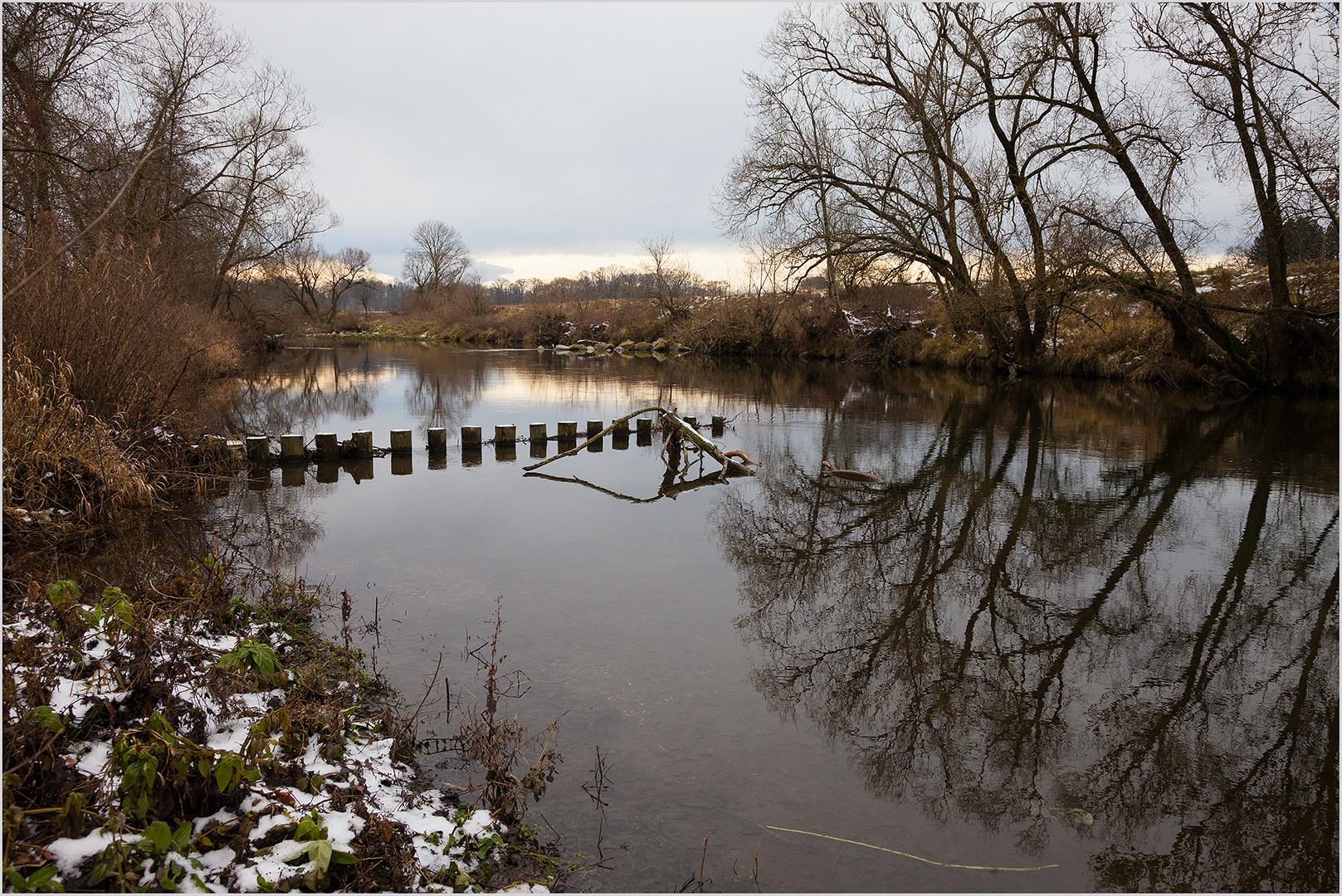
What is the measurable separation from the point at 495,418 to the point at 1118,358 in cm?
1961

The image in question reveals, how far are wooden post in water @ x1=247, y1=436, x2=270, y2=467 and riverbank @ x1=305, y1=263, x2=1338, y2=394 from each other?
1983 cm

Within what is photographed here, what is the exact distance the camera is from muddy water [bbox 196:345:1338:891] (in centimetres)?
346

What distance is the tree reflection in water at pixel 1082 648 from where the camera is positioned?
11.9ft

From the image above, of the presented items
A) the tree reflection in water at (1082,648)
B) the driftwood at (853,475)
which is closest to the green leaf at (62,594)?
the tree reflection in water at (1082,648)

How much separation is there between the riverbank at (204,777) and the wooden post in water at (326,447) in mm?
7352

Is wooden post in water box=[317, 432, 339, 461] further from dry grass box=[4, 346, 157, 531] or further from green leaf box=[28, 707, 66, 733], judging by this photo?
green leaf box=[28, 707, 66, 733]

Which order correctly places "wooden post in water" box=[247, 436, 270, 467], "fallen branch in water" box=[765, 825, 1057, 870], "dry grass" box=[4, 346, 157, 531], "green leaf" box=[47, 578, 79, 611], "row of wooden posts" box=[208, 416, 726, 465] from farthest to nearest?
1. "row of wooden posts" box=[208, 416, 726, 465]
2. "wooden post in water" box=[247, 436, 270, 467]
3. "dry grass" box=[4, 346, 157, 531]
4. "green leaf" box=[47, 578, 79, 611]
5. "fallen branch in water" box=[765, 825, 1057, 870]

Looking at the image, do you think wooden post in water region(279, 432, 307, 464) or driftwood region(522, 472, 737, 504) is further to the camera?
wooden post in water region(279, 432, 307, 464)

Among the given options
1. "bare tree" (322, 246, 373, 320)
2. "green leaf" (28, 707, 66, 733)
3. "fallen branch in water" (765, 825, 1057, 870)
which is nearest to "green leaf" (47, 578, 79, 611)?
"green leaf" (28, 707, 66, 733)

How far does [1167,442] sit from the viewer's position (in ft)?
44.8

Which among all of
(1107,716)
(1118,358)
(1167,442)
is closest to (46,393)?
(1107,716)

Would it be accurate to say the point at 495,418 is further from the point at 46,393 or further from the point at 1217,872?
the point at 1217,872

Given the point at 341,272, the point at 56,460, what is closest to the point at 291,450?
the point at 56,460

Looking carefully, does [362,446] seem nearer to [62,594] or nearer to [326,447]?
[326,447]
